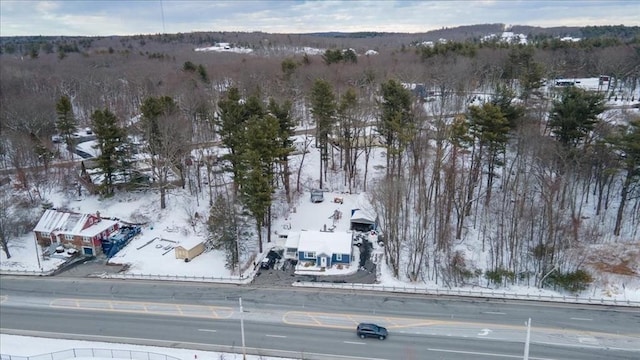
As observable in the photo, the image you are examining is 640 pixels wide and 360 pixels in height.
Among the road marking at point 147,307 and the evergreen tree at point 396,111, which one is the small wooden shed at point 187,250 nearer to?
the road marking at point 147,307

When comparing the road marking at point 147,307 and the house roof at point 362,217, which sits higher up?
the house roof at point 362,217

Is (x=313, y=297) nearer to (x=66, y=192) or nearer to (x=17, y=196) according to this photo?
(x=66, y=192)

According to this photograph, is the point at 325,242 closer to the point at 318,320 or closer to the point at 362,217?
the point at 362,217

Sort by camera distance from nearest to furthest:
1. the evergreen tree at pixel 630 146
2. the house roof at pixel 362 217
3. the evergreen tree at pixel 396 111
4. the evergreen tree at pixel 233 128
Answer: the evergreen tree at pixel 630 146
the house roof at pixel 362 217
the evergreen tree at pixel 233 128
the evergreen tree at pixel 396 111

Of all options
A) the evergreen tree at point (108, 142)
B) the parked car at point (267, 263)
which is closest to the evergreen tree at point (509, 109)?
the parked car at point (267, 263)

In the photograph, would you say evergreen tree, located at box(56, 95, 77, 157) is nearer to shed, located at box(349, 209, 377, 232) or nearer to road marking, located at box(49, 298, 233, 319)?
road marking, located at box(49, 298, 233, 319)

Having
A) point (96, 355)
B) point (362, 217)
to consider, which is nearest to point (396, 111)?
point (362, 217)

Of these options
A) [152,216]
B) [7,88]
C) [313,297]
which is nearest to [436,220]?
[313,297]
